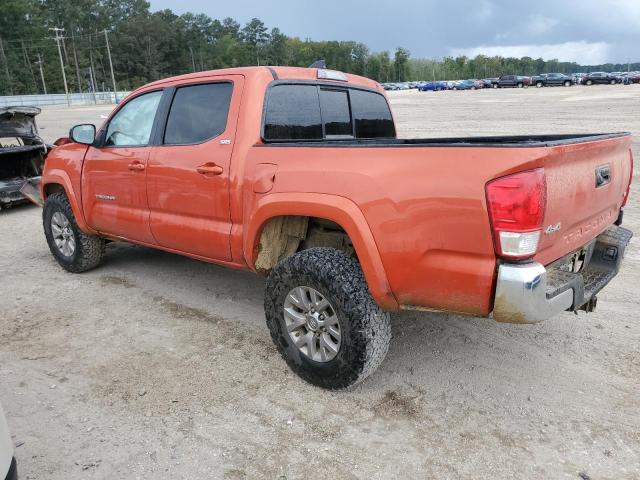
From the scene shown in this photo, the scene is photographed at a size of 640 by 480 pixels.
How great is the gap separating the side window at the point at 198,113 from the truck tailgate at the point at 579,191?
217 cm

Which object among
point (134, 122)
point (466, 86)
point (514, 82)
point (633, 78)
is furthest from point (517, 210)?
point (466, 86)

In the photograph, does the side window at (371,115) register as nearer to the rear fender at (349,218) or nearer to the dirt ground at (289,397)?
the rear fender at (349,218)

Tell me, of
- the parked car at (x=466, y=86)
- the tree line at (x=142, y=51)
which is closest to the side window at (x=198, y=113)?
the parked car at (x=466, y=86)

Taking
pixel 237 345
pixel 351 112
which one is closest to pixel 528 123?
pixel 351 112

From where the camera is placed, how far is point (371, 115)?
455cm

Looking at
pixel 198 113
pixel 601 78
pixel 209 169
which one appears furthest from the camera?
pixel 601 78

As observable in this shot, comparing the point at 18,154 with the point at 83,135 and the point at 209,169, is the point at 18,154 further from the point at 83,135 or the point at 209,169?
the point at 209,169

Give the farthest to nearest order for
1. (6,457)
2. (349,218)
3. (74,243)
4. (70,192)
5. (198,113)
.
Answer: (74,243), (70,192), (198,113), (349,218), (6,457)

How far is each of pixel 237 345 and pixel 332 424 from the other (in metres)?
1.16

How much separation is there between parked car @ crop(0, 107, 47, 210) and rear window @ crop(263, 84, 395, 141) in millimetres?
6293

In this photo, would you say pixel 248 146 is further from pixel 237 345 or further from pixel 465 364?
pixel 465 364

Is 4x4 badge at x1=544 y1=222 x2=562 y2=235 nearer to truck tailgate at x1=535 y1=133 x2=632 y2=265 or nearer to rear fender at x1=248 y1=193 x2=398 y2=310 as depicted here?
truck tailgate at x1=535 y1=133 x2=632 y2=265

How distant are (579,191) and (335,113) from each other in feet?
6.56

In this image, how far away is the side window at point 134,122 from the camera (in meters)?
4.39
